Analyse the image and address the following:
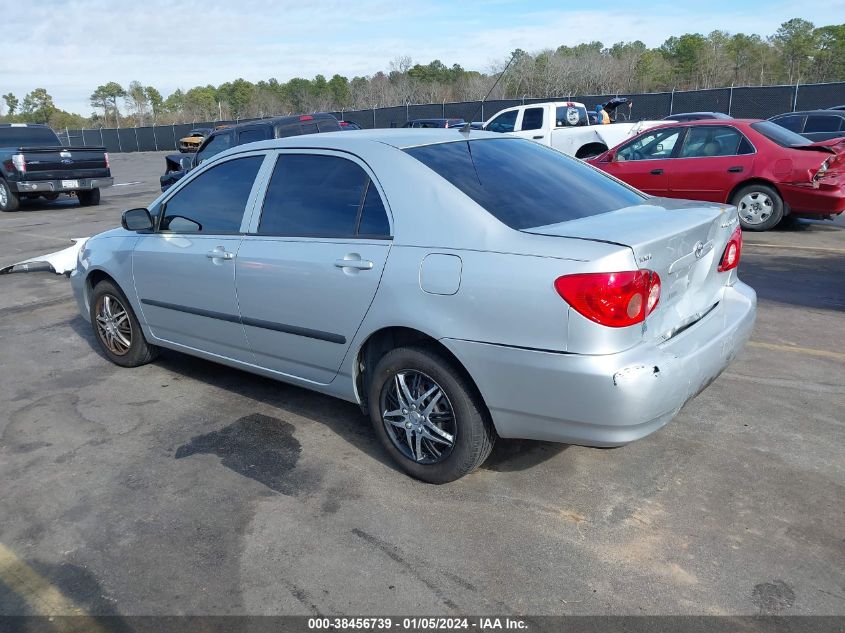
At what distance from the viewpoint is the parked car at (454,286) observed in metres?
3.02

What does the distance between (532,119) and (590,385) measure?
1541 cm

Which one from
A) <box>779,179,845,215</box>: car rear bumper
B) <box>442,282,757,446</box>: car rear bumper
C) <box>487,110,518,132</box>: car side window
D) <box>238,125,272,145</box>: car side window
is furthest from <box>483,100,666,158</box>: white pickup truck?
<box>442,282,757,446</box>: car rear bumper

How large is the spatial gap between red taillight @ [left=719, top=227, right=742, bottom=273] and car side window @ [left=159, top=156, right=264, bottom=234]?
2.66 meters

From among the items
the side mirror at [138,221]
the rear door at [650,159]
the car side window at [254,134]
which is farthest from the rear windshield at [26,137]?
the side mirror at [138,221]

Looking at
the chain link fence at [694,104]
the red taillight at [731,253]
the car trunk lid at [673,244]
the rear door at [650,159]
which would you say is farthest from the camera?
the chain link fence at [694,104]

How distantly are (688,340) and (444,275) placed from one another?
1130 mm

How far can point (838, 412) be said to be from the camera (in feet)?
14.0

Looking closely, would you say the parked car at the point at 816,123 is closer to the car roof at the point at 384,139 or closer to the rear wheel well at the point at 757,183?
the rear wheel well at the point at 757,183

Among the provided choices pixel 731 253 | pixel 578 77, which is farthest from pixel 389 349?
pixel 578 77

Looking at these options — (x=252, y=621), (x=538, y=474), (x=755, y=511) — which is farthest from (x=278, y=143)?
(x=755, y=511)

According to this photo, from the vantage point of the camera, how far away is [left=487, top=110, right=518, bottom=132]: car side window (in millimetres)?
17984

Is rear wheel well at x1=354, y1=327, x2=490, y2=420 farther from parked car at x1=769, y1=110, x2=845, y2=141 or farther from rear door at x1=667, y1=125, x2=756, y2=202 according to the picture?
parked car at x1=769, y1=110, x2=845, y2=141

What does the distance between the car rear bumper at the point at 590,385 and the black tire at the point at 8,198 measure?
54.2ft

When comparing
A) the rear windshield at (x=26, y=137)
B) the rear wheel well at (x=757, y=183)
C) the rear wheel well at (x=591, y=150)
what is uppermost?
the rear windshield at (x=26, y=137)
